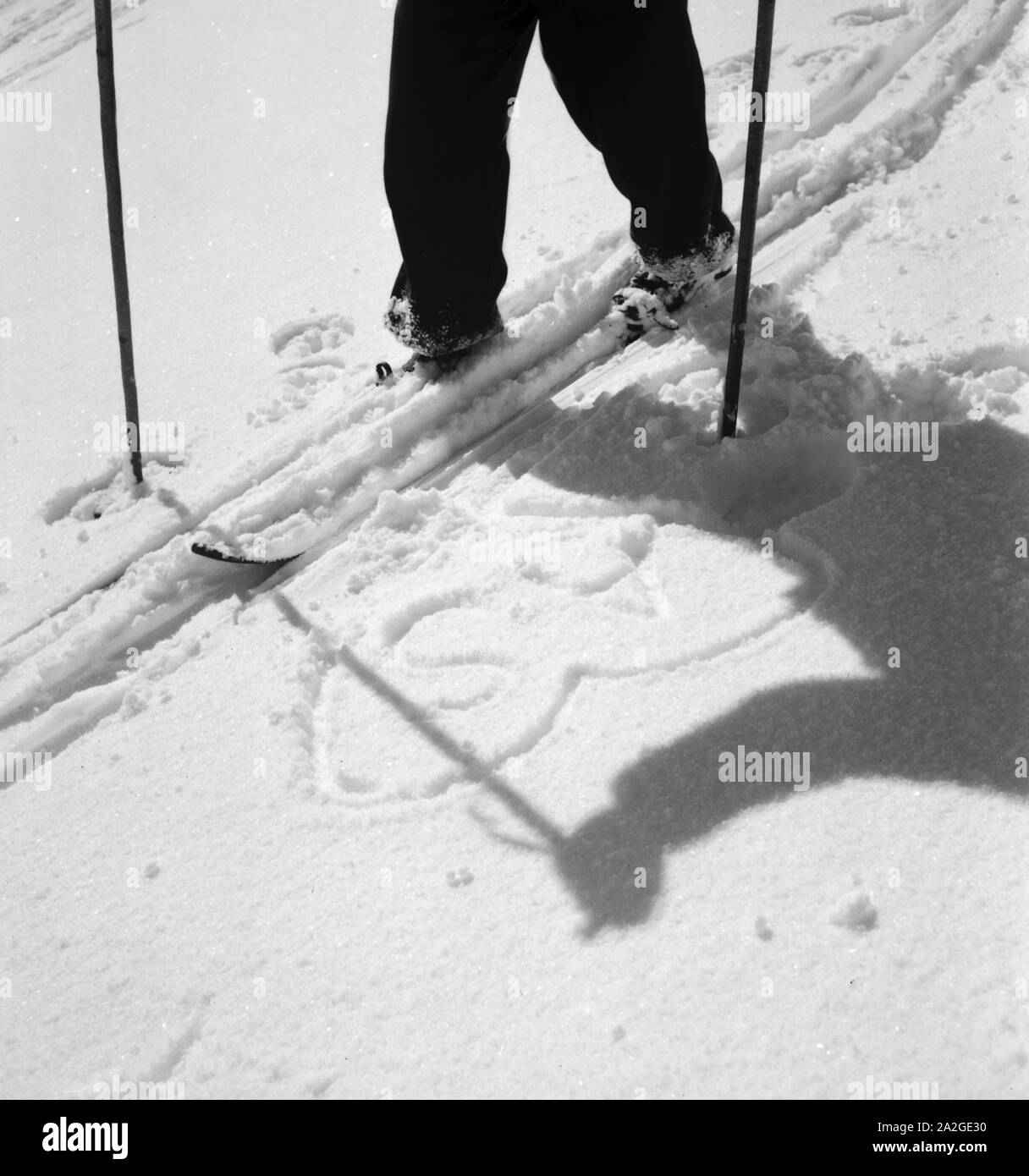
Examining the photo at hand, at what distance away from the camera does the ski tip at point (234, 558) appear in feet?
7.26

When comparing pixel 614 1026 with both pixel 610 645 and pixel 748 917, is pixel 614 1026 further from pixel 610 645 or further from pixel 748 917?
pixel 610 645

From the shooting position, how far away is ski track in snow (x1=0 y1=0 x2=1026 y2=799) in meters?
1.96

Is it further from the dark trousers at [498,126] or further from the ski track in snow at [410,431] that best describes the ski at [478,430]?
the dark trousers at [498,126]

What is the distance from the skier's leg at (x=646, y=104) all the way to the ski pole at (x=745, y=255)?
8.1 inches

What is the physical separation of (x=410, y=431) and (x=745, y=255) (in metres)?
0.79

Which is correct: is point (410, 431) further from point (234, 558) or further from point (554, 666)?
point (554, 666)

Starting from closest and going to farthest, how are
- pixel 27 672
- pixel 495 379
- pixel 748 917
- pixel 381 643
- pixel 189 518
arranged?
pixel 748 917, pixel 381 643, pixel 27 672, pixel 189 518, pixel 495 379

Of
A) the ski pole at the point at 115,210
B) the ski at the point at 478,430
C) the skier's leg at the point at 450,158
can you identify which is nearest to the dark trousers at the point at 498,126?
the skier's leg at the point at 450,158

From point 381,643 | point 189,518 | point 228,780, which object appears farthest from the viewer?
point 189,518

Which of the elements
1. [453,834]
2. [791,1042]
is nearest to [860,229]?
[453,834]

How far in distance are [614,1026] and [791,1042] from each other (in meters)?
0.20

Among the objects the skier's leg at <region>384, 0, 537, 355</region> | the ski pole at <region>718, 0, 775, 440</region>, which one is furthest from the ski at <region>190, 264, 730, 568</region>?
the ski pole at <region>718, 0, 775, 440</region>

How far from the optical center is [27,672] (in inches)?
83.0

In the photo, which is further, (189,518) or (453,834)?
(189,518)
